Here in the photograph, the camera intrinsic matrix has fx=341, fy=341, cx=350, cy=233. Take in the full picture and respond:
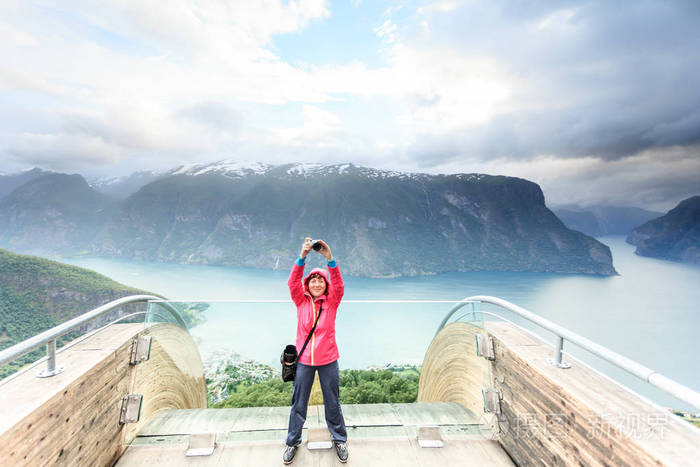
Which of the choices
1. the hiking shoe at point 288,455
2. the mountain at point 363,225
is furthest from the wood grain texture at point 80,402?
the mountain at point 363,225

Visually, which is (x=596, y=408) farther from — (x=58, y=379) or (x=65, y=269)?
(x=65, y=269)

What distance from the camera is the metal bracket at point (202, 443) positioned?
209cm

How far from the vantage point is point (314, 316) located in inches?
83.5

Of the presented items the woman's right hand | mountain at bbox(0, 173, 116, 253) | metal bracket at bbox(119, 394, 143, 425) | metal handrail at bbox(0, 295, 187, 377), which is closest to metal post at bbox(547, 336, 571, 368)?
the woman's right hand

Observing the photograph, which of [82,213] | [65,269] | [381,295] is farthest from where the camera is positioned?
[82,213]

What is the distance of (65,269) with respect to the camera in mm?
52969

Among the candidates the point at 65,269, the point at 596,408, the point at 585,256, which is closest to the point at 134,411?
the point at 596,408

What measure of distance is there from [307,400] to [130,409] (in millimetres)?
1159

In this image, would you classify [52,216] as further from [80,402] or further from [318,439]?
[318,439]

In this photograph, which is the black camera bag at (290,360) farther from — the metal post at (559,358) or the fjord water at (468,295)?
the metal post at (559,358)

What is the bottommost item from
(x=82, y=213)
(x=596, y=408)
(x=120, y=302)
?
(x=596, y=408)

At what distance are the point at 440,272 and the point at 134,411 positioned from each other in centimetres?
10567

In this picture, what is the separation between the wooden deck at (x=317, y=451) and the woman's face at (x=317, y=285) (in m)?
0.98

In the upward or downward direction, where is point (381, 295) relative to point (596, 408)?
downward
